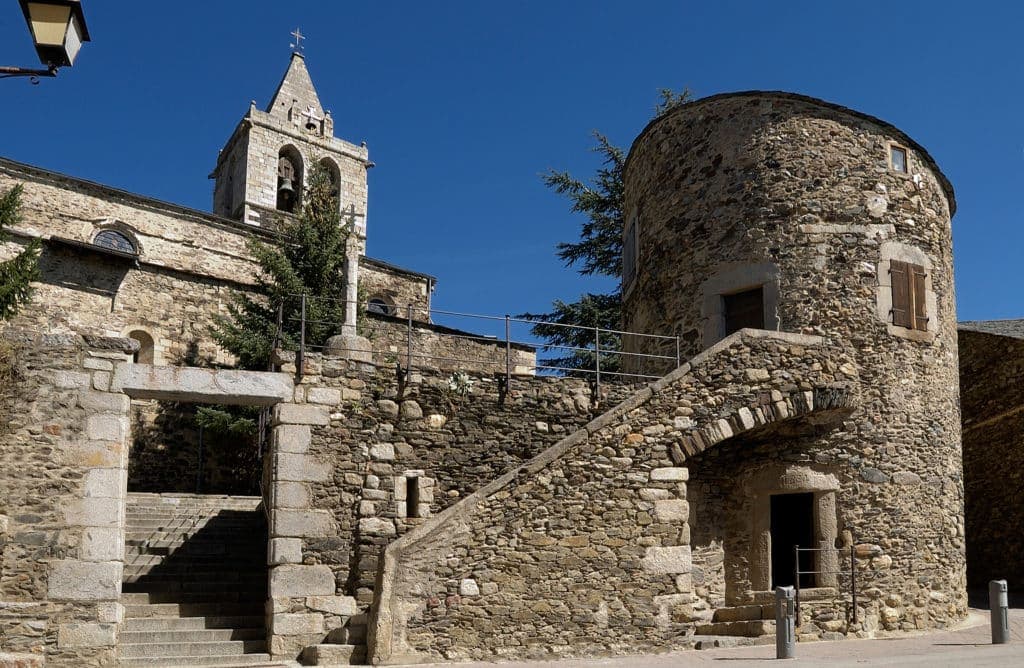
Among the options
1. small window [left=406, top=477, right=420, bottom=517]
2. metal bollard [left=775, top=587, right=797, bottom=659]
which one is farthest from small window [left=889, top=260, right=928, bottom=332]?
small window [left=406, top=477, right=420, bottom=517]

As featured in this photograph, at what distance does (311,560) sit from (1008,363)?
13.7 m

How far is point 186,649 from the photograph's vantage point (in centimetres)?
1027

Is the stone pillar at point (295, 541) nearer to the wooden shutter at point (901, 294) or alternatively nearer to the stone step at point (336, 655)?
the stone step at point (336, 655)

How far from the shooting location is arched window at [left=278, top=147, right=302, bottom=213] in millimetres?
34312

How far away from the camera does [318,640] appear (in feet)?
34.6

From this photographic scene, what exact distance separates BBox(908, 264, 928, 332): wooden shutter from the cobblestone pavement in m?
3.95

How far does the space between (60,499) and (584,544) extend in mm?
5528

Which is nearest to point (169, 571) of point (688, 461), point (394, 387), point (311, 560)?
point (311, 560)

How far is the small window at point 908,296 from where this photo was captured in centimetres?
1281

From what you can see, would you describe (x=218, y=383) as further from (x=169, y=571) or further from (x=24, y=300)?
(x=24, y=300)

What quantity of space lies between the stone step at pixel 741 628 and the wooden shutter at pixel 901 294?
431 cm

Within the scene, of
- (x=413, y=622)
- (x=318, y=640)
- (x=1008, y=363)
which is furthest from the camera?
(x=1008, y=363)

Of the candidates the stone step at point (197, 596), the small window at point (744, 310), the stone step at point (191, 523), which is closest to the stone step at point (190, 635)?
the stone step at point (197, 596)

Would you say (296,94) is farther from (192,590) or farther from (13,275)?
(192,590)
